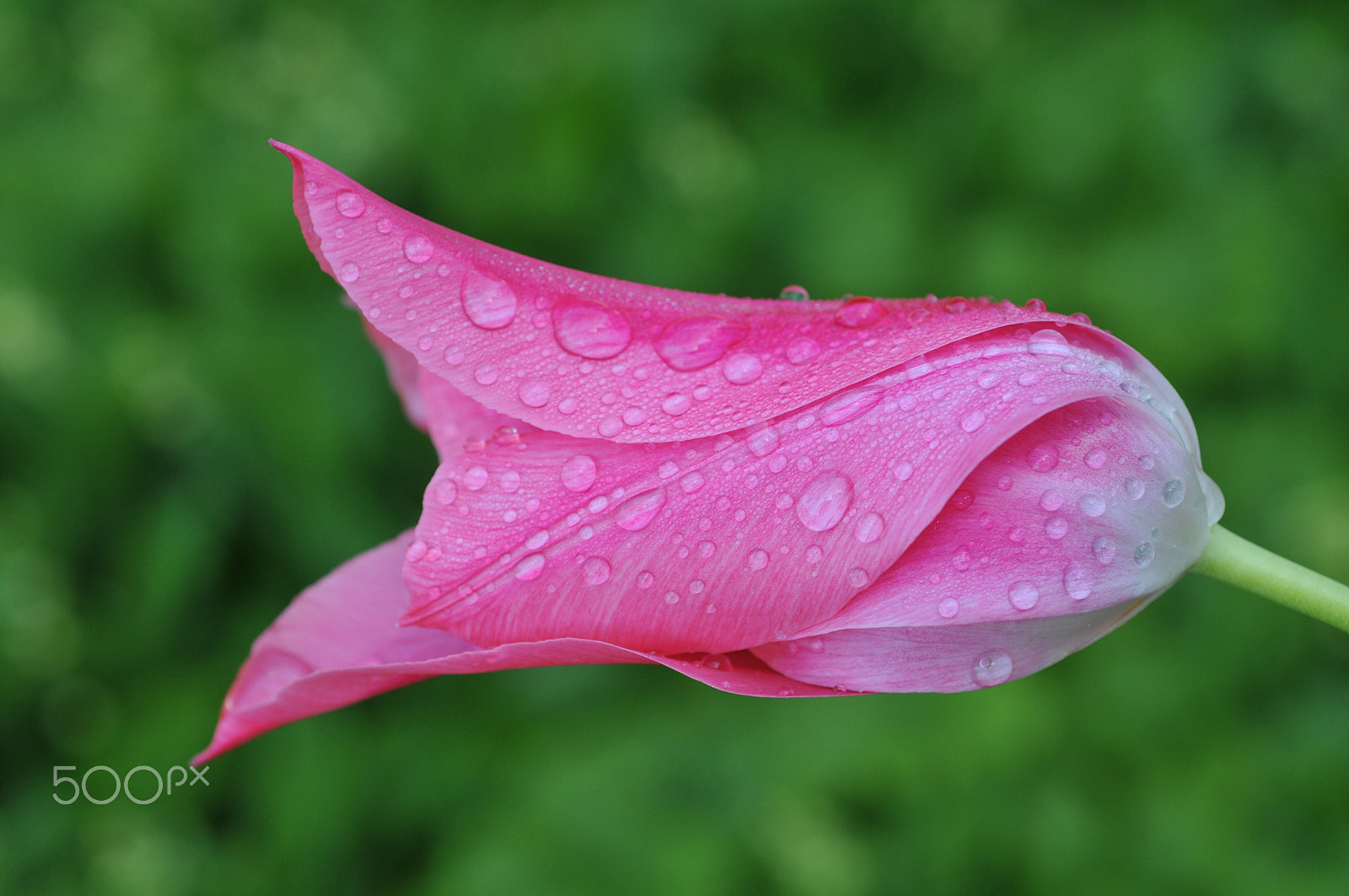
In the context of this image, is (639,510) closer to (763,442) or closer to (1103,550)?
(763,442)

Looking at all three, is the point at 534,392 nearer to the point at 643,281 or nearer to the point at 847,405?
the point at 847,405

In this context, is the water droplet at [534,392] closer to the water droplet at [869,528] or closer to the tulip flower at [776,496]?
the tulip flower at [776,496]

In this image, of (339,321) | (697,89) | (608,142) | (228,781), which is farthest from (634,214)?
(228,781)

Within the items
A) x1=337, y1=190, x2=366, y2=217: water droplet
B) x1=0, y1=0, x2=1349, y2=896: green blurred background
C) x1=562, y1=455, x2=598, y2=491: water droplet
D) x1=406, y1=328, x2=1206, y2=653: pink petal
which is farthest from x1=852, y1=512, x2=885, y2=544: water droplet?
x1=0, y1=0, x2=1349, y2=896: green blurred background

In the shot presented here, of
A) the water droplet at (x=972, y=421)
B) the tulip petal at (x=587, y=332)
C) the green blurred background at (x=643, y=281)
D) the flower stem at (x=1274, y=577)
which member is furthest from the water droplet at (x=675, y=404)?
the green blurred background at (x=643, y=281)

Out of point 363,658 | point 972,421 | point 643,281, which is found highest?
point 972,421

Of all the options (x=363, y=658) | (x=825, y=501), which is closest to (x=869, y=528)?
(x=825, y=501)

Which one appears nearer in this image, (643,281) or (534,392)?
(534,392)

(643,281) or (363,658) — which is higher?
(363,658)

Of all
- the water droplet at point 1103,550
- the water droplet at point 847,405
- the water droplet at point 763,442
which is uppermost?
the water droplet at point 847,405
